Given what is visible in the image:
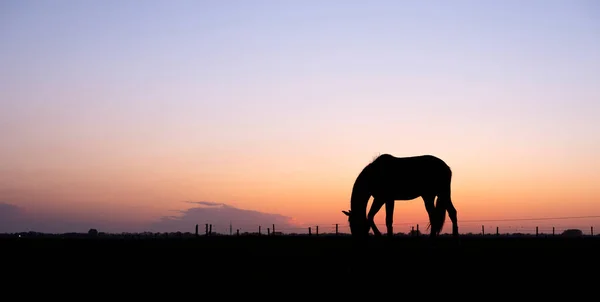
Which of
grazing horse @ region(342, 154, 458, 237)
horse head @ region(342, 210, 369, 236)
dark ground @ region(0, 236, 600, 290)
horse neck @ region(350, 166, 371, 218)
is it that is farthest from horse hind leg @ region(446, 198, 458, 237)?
horse head @ region(342, 210, 369, 236)

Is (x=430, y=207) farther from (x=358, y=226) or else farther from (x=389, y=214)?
(x=358, y=226)

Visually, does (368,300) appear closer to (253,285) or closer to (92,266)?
(253,285)

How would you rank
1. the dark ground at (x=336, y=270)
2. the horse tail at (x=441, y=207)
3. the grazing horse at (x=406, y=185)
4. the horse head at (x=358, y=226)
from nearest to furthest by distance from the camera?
the dark ground at (x=336, y=270) → the horse head at (x=358, y=226) → the grazing horse at (x=406, y=185) → the horse tail at (x=441, y=207)

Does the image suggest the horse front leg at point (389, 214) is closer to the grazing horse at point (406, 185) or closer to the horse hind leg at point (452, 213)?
the grazing horse at point (406, 185)

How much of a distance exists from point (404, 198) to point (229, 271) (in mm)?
8743

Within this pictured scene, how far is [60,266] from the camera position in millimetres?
A: 17375

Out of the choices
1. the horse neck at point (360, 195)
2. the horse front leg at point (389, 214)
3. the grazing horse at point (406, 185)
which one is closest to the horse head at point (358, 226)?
the horse neck at point (360, 195)

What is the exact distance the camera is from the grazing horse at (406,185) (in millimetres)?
20125

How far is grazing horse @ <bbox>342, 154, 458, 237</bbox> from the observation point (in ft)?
66.0

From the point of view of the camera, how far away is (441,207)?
22.1 meters

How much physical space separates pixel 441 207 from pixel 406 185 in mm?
A: 1548

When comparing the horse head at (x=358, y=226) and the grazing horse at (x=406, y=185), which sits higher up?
the grazing horse at (x=406, y=185)

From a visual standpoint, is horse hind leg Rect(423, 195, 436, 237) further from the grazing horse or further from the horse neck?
the horse neck

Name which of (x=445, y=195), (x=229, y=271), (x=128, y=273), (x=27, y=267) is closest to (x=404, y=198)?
(x=445, y=195)
